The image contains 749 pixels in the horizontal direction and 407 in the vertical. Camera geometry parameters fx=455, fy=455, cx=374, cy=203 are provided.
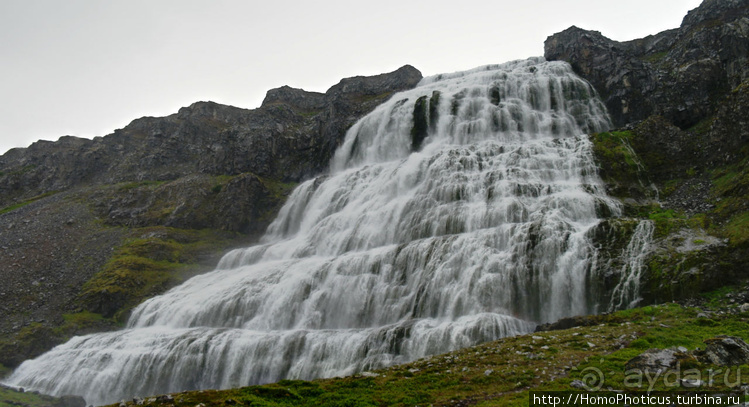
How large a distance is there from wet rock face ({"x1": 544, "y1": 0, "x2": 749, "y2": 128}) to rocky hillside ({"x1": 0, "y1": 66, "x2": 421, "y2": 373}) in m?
35.5

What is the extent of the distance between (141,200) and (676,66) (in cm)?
7785

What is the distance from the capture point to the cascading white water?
Result: 25594mm

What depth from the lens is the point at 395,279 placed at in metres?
30.7

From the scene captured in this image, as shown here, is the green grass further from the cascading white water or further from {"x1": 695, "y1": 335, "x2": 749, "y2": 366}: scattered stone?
the cascading white water

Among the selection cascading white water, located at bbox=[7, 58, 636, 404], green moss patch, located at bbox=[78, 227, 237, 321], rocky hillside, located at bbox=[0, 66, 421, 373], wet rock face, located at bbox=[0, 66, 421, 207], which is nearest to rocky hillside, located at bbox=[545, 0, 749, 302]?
cascading white water, located at bbox=[7, 58, 636, 404]

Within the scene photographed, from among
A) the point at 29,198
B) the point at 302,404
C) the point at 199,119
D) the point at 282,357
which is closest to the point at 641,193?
the point at 282,357

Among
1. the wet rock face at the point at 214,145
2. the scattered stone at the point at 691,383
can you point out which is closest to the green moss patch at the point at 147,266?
the wet rock face at the point at 214,145

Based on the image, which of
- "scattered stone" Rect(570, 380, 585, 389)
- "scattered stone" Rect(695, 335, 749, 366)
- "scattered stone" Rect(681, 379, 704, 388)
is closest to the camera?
"scattered stone" Rect(681, 379, 704, 388)

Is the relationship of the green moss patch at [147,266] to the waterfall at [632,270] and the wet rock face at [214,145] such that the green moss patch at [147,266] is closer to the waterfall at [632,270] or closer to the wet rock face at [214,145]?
the wet rock face at [214,145]

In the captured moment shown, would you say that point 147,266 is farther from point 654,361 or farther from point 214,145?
point 654,361

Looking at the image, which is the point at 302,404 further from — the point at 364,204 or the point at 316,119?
Result: the point at 316,119

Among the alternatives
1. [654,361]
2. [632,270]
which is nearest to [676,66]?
[632,270]

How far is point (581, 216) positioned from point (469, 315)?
1161cm

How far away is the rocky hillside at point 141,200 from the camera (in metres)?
48.4
